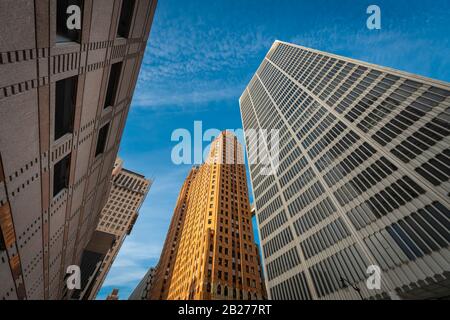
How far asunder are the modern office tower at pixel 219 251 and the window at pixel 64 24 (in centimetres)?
4276

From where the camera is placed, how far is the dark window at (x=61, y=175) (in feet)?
37.3

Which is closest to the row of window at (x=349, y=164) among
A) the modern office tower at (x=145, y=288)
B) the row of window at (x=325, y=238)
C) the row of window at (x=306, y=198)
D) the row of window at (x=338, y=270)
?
the row of window at (x=306, y=198)

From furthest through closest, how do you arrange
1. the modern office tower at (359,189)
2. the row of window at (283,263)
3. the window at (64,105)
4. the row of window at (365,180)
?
the row of window at (283,263)
the row of window at (365,180)
the modern office tower at (359,189)
the window at (64,105)

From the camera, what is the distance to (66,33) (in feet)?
29.0

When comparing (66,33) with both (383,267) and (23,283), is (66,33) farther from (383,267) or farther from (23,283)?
(383,267)

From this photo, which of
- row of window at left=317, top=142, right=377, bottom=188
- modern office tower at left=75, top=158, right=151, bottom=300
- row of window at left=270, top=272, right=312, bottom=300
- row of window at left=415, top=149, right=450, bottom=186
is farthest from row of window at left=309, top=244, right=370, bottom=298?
modern office tower at left=75, top=158, right=151, bottom=300

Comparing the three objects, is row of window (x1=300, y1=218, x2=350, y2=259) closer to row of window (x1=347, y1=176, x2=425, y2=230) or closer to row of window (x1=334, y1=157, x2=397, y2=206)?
row of window (x1=347, y1=176, x2=425, y2=230)

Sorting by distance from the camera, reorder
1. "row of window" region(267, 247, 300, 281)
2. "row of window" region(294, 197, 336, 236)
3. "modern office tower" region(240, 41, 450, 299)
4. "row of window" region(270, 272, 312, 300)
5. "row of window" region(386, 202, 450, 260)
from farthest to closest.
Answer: "row of window" region(267, 247, 300, 281), "row of window" region(294, 197, 336, 236), "row of window" region(270, 272, 312, 300), "modern office tower" region(240, 41, 450, 299), "row of window" region(386, 202, 450, 260)

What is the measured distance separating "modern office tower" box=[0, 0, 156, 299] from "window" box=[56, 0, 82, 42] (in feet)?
0.12

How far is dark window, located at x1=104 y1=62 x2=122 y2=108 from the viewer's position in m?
14.1

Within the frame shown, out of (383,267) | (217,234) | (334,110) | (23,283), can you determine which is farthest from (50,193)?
(217,234)

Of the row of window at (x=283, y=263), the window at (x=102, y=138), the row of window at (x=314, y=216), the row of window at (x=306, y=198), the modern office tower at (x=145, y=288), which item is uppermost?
the modern office tower at (x=145, y=288)

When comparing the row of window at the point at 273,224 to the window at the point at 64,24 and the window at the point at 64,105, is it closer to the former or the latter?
the window at the point at 64,105
